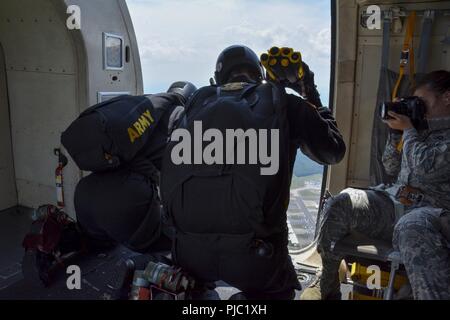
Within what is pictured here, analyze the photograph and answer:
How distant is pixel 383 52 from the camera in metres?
2.68

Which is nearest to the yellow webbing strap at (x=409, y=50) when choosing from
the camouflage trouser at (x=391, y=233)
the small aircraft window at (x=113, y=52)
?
the camouflage trouser at (x=391, y=233)

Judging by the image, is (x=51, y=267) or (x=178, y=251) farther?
(x=51, y=267)

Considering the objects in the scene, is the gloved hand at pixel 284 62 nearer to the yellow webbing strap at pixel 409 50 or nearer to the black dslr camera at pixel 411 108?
the black dslr camera at pixel 411 108

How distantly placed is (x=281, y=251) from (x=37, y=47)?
2.48 m

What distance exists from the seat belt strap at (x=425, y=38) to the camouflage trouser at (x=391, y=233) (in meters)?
0.95

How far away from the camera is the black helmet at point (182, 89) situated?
240 centimetres

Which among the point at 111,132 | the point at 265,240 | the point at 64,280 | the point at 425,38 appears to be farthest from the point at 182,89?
the point at 425,38

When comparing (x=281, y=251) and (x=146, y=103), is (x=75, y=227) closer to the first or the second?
(x=146, y=103)

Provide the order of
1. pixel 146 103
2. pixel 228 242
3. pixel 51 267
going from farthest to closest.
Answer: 1. pixel 51 267
2. pixel 146 103
3. pixel 228 242

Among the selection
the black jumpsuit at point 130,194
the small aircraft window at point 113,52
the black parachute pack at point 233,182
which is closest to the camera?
the black parachute pack at point 233,182

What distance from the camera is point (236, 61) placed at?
196 centimetres

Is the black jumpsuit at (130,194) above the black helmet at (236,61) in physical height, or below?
below
